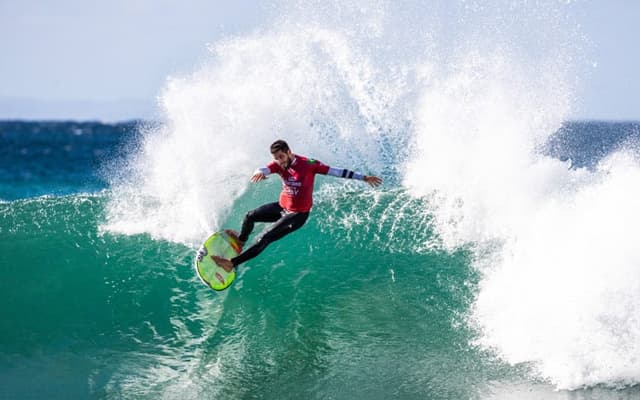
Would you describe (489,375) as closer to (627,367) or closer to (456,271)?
(627,367)

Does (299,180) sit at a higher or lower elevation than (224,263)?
higher

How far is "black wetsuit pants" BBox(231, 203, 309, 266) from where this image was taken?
751 centimetres

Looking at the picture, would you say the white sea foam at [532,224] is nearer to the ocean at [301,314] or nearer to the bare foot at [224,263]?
the ocean at [301,314]

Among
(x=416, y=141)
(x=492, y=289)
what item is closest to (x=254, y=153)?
(x=416, y=141)

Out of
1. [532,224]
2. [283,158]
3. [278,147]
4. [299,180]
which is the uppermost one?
[278,147]

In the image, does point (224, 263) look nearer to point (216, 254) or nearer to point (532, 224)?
point (216, 254)

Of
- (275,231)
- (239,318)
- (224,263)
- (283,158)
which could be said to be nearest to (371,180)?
(283,158)

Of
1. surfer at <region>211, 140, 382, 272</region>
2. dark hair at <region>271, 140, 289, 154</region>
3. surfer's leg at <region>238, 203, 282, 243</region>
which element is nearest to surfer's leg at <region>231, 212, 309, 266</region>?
surfer at <region>211, 140, 382, 272</region>

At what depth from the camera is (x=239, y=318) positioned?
7.83 m

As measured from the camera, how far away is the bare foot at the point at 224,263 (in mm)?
7723

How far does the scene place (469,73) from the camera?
11094 mm

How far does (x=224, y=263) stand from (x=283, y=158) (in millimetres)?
1421

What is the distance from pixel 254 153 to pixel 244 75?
1.53 m

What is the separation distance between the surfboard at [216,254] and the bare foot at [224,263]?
3 centimetres
